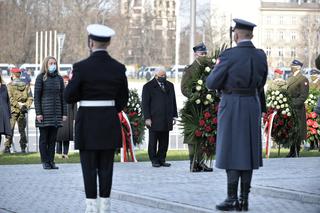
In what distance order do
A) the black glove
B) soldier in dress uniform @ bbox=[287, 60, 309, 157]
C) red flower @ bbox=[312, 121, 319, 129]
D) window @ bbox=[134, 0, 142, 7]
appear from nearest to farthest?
A: soldier in dress uniform @ bbox=[287, 60, 309, 157] → the black glove → red flower @ bbox=[312, 121, 319, 129] → window @ bbox=[134, 0, 142, 7]

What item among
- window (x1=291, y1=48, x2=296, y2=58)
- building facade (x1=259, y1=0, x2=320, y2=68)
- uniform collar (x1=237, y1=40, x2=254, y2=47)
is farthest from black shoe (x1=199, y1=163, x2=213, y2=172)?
window (x1=291, y1=48, x2=296, y2=58)

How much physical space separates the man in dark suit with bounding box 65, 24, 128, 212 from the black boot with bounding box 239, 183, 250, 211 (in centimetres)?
158

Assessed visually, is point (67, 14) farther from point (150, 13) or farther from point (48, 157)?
point (48, 157)

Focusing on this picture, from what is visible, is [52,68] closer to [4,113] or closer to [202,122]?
[202,122]

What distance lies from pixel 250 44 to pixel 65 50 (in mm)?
78357

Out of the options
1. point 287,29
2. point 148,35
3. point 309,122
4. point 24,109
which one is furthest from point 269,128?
point 287,29

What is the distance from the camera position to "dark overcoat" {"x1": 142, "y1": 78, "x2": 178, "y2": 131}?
18.0m

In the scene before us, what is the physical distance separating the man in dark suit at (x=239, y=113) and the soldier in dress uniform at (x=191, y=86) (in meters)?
4.75

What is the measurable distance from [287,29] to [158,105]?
4672 inches

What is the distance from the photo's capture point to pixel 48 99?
17.2m

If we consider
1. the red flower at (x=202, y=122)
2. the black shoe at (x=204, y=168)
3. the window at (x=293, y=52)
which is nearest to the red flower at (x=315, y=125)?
the black shoe at (x=204, y=168)

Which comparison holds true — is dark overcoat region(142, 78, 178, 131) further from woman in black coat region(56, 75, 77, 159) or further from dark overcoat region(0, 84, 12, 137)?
dark overcoat region(0, 84, 12, 137)

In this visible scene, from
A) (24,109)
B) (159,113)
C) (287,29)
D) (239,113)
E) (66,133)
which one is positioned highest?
(239,113)

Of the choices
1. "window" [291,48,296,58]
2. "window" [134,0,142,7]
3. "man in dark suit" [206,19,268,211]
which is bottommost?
"window" [291,48,296,58]
